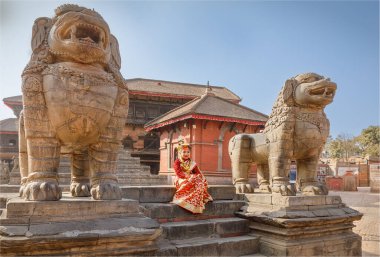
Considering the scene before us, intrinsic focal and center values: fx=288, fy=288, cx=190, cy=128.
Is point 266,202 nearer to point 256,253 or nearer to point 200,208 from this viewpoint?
point 256,253

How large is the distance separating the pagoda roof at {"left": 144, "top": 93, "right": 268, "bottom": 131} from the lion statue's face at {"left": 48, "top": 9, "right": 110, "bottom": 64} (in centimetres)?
1445

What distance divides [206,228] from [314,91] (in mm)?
2622

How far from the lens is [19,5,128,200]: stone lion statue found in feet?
8.96

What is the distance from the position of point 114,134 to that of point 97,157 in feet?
0.97

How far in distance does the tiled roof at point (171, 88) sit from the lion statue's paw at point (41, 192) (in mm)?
22806

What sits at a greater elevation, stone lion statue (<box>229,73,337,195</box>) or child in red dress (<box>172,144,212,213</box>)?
stone lion statue (<box>229,73,337,195</box>)

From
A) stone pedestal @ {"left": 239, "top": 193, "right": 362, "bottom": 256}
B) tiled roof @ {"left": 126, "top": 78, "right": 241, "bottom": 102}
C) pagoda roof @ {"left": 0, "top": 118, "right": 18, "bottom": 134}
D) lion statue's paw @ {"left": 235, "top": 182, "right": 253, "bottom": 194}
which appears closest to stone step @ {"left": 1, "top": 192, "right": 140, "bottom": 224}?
stone pedestal @ {"left": 239, "top": 193, "right": 362, "bottom": 256}

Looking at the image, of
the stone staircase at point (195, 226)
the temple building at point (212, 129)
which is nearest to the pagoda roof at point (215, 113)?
the temple building at point (212, 129)

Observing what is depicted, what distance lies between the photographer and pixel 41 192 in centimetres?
260

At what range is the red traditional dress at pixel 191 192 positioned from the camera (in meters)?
4.07

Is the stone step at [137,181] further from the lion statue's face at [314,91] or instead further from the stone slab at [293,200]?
the lion statue's face at [314,91]

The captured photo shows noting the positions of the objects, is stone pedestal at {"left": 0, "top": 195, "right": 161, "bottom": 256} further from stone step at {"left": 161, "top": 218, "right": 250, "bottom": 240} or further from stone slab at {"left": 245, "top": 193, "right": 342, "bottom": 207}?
stone slab at {"left": 245, "top": 193, "right": 342, "bottom": 207}

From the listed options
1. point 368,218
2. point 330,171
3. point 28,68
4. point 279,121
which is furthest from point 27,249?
point 330,171

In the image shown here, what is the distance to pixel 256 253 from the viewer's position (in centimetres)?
419
